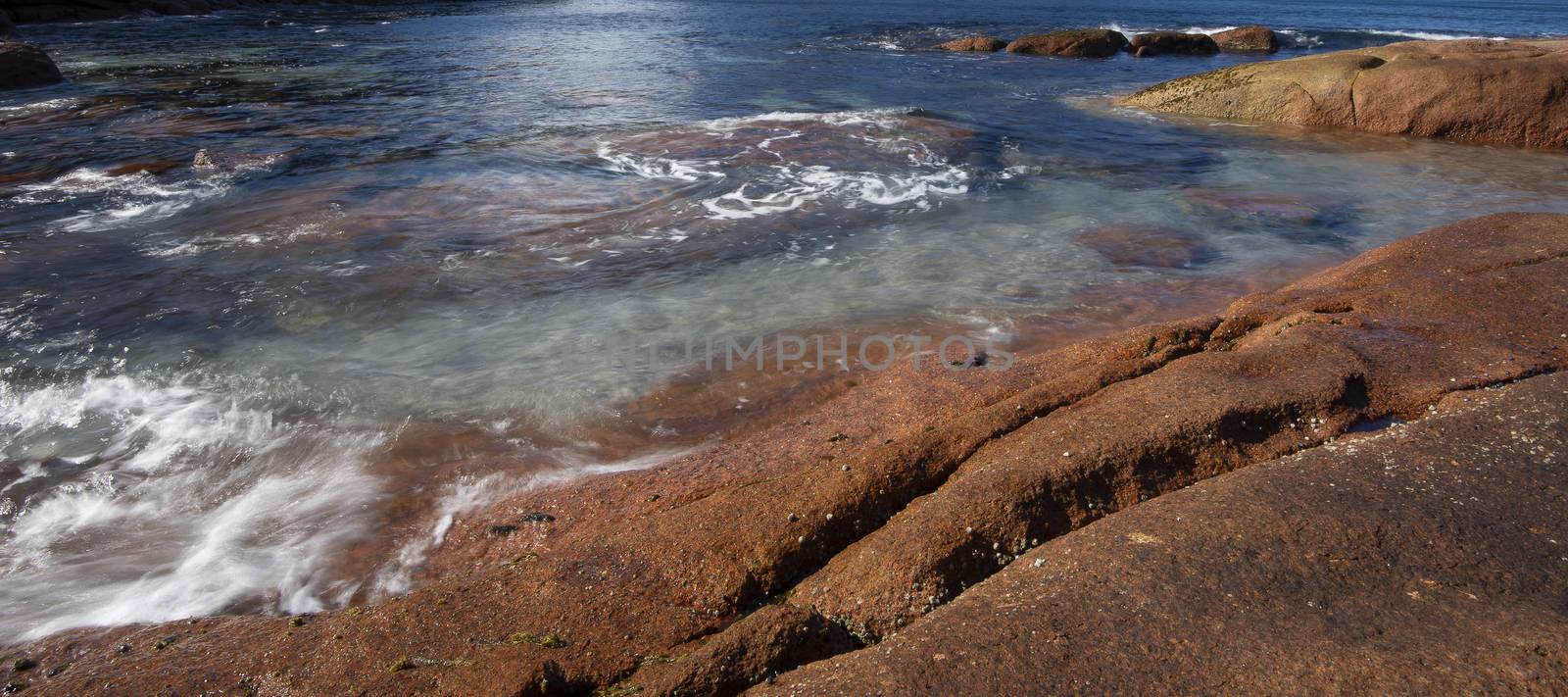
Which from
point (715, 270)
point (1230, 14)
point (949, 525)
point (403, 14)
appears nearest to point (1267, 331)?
point (949, 525)

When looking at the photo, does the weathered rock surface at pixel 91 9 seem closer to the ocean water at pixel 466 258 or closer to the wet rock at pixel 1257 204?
the ocean water at pixel 466 258

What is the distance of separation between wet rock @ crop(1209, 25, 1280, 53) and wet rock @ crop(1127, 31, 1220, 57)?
770 mm

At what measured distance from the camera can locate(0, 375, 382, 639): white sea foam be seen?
3.18 meters

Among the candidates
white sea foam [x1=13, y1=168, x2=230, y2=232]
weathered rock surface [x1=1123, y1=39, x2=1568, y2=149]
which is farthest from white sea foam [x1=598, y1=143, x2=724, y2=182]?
weathered rock surface [x1=1123, y1=39, x2=1568, y2=149]

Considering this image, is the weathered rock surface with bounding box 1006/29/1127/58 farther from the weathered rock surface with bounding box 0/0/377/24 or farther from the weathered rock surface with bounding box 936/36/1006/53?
the weathered rock surface with bounding box 0/0/377/24

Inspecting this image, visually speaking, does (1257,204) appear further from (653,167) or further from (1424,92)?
(653,167)

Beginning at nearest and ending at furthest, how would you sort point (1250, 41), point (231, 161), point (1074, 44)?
1. point (231, 161)
2. point (1074, 44)
3. point (1250, 41)

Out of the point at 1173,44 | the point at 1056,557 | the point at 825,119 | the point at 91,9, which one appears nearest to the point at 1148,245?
the point at 1056,557

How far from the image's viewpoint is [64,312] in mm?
5941

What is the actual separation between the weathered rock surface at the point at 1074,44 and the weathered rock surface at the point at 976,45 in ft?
2.26

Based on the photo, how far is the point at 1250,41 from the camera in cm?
2341

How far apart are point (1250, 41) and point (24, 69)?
2787 cm

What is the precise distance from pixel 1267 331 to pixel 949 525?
2.38 meters

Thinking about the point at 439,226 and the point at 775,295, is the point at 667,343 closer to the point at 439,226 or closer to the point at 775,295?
the point at 775,295
